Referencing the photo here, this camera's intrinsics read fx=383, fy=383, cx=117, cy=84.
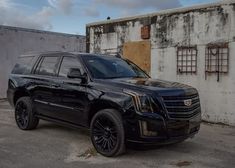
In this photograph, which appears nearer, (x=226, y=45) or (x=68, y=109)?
(x=68, y=109)

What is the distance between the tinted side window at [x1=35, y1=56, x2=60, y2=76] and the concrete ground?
1.45 metres

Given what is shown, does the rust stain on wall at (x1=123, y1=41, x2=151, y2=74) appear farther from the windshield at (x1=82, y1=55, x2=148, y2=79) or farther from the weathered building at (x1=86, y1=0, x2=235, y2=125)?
the windshield at (x1=82, y1=55, x2=148, y2=79)

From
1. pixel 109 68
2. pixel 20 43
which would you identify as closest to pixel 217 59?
pixel 109 68

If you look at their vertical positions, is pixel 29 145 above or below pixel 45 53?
below

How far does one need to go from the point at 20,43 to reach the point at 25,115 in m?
9.62

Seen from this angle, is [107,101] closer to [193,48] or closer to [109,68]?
[109,68]

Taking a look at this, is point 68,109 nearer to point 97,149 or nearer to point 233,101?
point 97,149

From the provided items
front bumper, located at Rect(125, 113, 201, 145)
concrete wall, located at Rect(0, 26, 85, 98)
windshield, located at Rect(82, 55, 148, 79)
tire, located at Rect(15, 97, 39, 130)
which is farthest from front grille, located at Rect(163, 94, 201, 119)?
concrete wall, located at Rect(0, 26, 85, 98)

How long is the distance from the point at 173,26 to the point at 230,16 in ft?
6.53

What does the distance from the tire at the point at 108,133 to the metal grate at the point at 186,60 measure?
5180 mm

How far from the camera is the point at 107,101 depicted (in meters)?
6.95

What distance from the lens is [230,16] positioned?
1047cm

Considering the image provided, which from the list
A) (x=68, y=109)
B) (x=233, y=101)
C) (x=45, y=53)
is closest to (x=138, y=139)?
(x=68, y=109)

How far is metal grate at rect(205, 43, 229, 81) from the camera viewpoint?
35.0 feet
